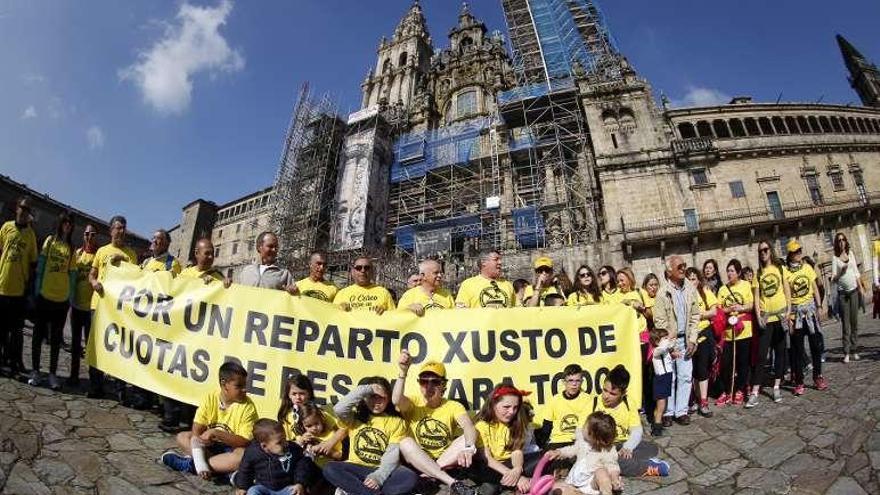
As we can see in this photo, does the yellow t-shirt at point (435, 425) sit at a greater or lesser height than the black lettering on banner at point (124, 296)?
lesser

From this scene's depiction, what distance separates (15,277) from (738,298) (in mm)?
9737

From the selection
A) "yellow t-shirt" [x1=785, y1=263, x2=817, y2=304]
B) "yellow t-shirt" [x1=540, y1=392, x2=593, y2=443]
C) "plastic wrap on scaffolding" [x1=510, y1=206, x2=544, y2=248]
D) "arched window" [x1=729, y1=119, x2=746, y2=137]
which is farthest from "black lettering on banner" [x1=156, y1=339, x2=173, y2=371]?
"arched window" [x1=729, y1=119, x2=746, y2=137]

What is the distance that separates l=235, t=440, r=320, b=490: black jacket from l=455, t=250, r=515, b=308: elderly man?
8.26 ft

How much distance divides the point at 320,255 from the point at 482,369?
2.63 metres

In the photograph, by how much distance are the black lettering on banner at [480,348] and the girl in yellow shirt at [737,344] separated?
364cm

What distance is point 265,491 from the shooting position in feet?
11.2

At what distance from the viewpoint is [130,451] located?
13.0ft

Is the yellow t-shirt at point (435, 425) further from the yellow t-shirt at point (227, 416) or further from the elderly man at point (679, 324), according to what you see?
the elderly man at point (679, 324)

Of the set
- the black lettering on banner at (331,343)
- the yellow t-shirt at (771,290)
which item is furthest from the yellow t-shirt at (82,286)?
the yellow t-shirt at (771,290)

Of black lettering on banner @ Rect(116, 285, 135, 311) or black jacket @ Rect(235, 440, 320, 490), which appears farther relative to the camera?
black lettering on banner @ Rect(116, 285, 135, 311)

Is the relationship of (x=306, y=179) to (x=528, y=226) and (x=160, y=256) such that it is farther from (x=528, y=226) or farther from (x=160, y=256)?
(x=160, y=256)

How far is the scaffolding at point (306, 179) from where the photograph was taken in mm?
29625

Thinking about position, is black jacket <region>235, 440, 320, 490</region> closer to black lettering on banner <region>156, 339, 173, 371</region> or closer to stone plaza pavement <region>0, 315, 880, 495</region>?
stone plaza pavement <region>0, 315, 880, 495</region>

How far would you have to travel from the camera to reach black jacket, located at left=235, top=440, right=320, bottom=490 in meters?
3.50
